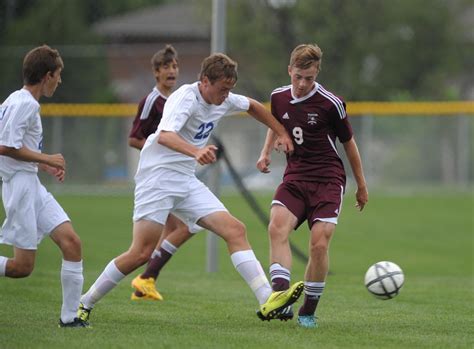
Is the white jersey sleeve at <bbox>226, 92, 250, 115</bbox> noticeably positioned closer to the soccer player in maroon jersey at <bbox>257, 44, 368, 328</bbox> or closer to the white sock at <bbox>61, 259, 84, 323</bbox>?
the soccer player in maroon jersey at <bbox>257, 44, 368, 328</bbox>

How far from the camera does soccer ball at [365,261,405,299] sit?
26.2 feet

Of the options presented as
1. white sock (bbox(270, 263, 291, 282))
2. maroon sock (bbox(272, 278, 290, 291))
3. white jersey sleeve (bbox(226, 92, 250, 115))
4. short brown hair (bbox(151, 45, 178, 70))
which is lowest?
maroon sock (bbox(272, 278, 290, 291))

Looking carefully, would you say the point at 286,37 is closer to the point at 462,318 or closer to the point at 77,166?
the point at 77,166

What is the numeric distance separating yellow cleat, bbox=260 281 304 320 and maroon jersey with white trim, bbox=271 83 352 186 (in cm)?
95

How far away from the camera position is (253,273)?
7316mm

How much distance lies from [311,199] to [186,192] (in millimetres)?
901

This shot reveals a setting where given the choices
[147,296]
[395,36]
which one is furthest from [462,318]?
[395,36]

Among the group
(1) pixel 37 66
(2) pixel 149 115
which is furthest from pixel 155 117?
(1) pixel 37 66

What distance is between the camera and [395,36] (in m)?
34.4

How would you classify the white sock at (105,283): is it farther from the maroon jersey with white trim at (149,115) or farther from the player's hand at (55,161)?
the maroon jersey with white trim at (149,115)

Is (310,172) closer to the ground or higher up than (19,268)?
higher up

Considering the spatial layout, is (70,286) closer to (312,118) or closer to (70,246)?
(70,246)

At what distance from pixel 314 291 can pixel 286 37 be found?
24612mm

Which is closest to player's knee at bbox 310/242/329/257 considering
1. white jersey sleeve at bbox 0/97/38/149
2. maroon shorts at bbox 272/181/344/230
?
maroon shorts at bbox 272/181/344/230
